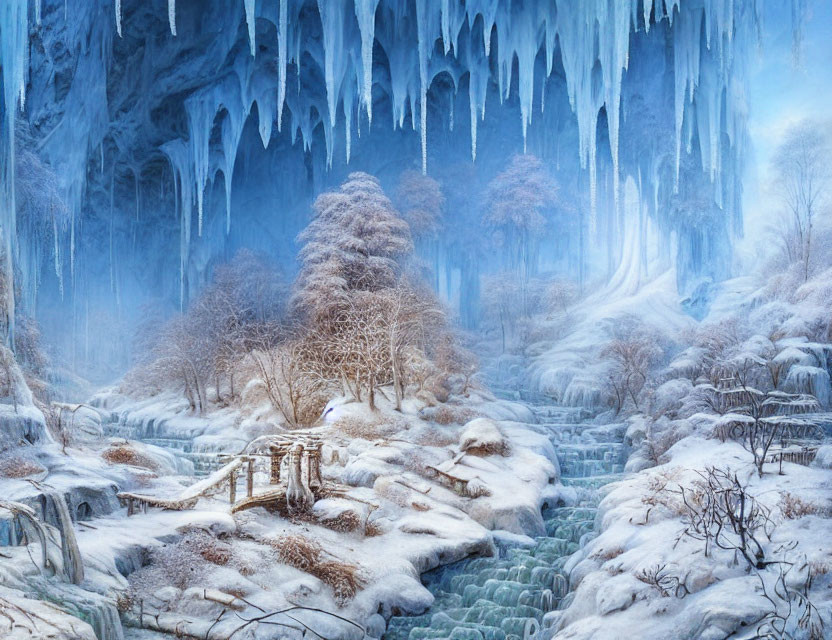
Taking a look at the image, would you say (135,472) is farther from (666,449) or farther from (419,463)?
(666,449)

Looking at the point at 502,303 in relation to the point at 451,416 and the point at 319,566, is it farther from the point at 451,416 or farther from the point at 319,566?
the point at 319,566

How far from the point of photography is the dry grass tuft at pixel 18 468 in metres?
8.29

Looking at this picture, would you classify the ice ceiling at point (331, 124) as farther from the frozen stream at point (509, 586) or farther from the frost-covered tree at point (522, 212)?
the frozen stream at point (509, 586)

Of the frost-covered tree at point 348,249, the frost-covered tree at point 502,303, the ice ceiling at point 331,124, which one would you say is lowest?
the frost-covered tree at point 502,303

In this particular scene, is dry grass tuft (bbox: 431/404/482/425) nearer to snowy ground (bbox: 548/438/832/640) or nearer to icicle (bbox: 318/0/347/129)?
snowy ground (bbox: 548/438/832/640)

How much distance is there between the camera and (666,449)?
11016mm

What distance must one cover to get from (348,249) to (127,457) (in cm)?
649

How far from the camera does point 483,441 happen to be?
1163 cm

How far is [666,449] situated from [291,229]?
10.9 metres

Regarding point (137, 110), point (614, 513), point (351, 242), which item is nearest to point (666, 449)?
point (614, 513)

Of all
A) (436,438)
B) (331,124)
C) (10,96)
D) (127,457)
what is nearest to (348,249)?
(331,124)

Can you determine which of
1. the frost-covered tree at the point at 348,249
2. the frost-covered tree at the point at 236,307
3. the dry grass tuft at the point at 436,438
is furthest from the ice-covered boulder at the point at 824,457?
the frost-covered tree at the point at 236,307

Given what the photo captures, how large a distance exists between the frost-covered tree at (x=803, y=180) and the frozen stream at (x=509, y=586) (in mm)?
5093

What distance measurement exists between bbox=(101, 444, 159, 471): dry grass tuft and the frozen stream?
5182 millimetres
